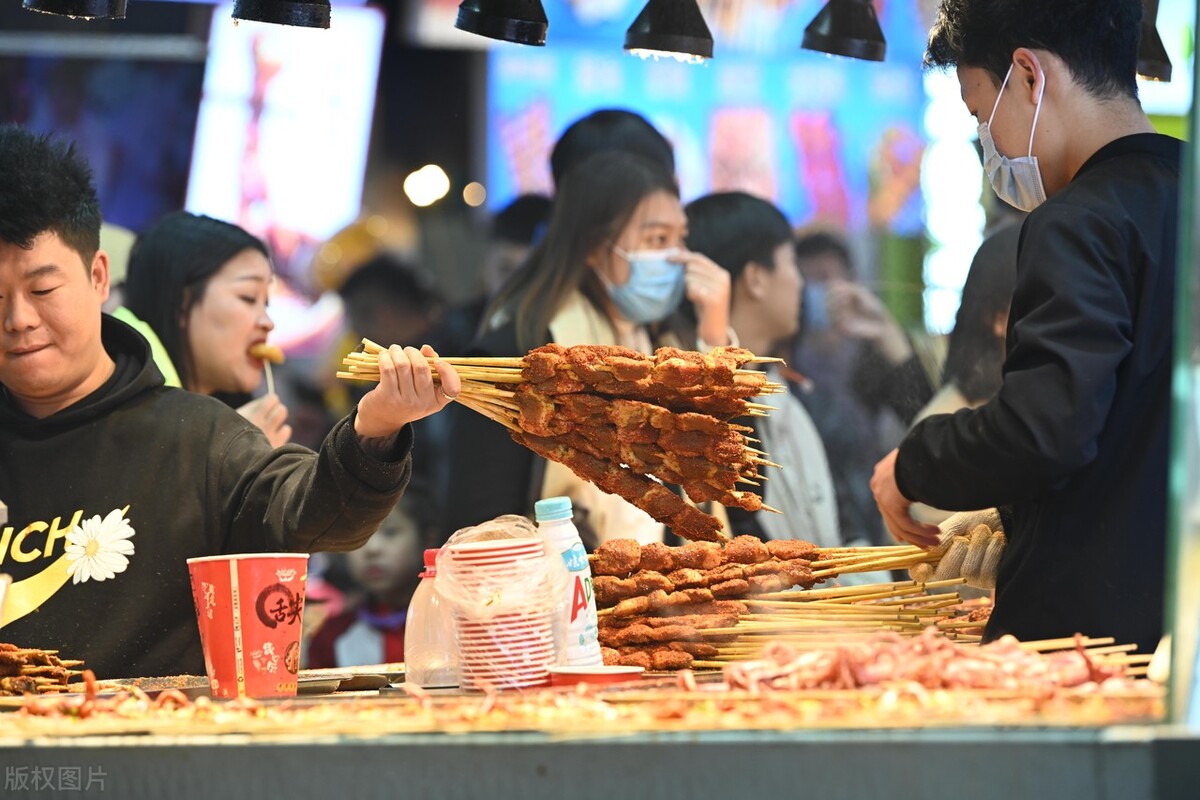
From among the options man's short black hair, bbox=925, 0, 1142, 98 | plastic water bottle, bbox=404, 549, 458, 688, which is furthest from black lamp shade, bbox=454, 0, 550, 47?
plastic water bottle, bbox=404, 549, 458, 688

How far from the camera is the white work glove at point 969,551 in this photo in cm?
269

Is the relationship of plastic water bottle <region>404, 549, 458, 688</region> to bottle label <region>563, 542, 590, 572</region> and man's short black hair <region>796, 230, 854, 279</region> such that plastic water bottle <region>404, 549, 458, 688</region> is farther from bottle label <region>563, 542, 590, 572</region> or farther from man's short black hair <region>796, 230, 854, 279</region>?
man's short black hair <region>796, 230, 854, 279</region>

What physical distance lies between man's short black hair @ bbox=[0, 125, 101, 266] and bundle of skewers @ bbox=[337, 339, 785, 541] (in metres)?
0.93

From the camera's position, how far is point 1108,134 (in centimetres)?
254

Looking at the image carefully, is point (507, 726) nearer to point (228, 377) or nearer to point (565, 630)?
point (565, 630)

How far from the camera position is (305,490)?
3.02m

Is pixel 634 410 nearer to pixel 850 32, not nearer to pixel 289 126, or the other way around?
pixel 850 32

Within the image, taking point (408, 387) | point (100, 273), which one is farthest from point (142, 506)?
point (408, 387)

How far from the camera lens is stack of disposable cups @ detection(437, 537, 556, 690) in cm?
220

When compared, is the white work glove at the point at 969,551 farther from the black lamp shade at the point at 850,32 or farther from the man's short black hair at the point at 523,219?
the man's short black hair at the point at 523,219

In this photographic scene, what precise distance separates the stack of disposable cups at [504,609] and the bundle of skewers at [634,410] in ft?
1.76

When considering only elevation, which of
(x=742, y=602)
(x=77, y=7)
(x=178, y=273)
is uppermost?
(x=77, y=7)

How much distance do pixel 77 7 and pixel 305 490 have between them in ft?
3.98

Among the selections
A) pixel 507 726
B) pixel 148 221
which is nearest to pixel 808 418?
pixel 148 221
